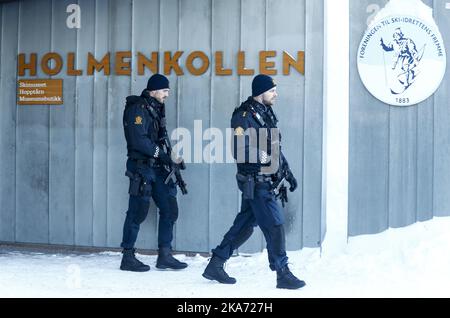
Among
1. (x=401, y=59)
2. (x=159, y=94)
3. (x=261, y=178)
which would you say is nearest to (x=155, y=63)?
(x=159, y=94)

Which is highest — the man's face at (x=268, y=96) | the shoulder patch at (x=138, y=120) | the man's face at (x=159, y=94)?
the man's face at (x=159, y=94)

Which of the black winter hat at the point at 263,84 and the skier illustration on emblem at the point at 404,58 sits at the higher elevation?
the skier illustration on emblem at the point at 404,58

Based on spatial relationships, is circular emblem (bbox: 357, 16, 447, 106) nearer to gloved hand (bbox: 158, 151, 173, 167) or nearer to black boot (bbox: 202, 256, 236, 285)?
gloved hand (bbox: 158, 151, 173, 167)

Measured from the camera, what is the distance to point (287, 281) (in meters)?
7.05

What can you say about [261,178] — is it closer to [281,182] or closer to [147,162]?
[281,182]

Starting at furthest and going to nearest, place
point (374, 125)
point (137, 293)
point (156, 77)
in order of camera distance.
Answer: point (374, 125)
point (156, 77)
point (137, 293)

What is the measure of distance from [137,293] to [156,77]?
2216 mm

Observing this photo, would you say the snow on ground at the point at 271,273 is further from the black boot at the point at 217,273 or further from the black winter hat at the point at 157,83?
the black winter hat at the point at 157,83

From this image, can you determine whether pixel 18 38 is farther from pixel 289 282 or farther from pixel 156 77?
pixel 289 282

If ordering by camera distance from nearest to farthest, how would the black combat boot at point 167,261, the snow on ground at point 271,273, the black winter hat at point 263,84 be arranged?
1. the snow on ground at point 271,273
2. the black winter hat at point 263,84
3. the black combat boot at point 167,261

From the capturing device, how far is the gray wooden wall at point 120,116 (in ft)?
28.0

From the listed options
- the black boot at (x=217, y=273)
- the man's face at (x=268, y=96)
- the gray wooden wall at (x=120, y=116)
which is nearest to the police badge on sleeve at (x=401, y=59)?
the gray wooden wall at (x=120, y=116)
